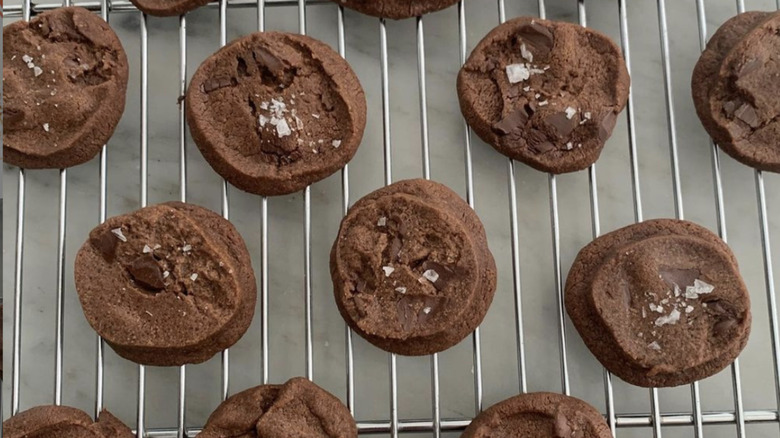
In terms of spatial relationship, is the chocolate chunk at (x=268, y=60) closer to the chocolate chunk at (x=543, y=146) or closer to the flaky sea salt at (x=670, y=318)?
the chocolate chunk at (x=543, y=146)

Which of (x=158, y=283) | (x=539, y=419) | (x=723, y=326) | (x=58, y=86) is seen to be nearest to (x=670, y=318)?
(x=723, y=326)

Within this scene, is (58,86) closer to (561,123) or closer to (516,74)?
(516,74)

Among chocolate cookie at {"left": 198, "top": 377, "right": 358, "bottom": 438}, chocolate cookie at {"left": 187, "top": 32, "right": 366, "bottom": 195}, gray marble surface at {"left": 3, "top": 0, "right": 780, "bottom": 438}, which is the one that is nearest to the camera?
chocolate cookie at {"left": 198, "top": 377, "right": 358, "bottom": 438}

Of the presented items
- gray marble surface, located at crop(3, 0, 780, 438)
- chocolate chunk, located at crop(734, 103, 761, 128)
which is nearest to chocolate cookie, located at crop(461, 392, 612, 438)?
gray marble surface, located at crop(3, 0, 780, 438)

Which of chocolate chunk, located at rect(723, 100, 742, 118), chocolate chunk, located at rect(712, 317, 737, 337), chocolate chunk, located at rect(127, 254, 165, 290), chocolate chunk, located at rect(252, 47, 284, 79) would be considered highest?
chocolate chunk, located at rect(252, 47, 284, 79)

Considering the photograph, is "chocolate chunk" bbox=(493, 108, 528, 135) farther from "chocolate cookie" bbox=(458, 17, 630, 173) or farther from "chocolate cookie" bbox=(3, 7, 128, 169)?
"chocolate cookie" bbox=(3, 7, 128, 169)

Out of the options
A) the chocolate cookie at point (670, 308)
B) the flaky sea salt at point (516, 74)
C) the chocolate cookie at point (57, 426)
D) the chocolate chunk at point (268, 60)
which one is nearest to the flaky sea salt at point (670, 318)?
the chocolate cookie at point (670, 308)

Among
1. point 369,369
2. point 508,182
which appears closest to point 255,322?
point 369,369
